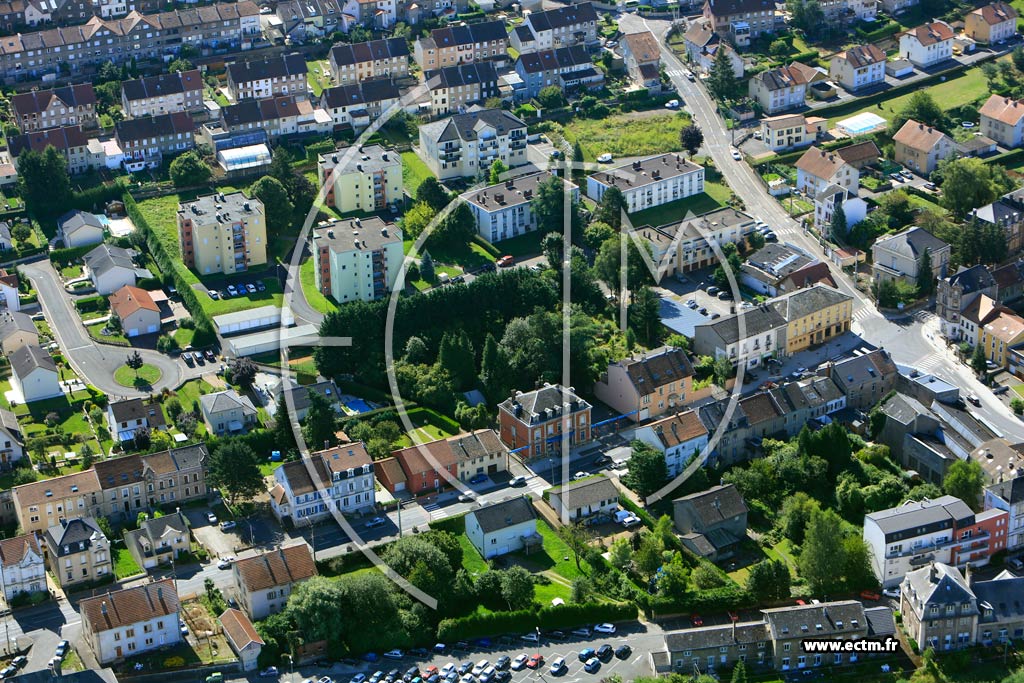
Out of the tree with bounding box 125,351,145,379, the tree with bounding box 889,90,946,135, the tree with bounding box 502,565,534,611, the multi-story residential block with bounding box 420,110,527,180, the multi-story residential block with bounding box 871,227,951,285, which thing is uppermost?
the multi-story residential block with bounding box 420,110,527,180

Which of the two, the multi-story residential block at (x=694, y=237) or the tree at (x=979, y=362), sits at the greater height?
the multi-story residential block at (x=694, y=237)

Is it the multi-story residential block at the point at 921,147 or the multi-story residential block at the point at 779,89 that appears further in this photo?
the multi-story residential block at the point at 779,89

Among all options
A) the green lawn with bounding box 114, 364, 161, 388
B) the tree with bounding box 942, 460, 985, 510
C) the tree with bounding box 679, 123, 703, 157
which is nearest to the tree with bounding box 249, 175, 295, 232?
the green lawn with bounding box 114, 364, 161, 388

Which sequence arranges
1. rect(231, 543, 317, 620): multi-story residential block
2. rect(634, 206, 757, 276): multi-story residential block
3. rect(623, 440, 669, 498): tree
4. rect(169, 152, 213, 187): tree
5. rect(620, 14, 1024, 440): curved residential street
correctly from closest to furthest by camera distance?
rect(231, 543, 317, 620): multi-story residential block
rect(623, 440, 669, 498): tree
rect(620, 14, 1024, 440): curved residential street
rect(634, 206, 757, 276): multi-story residential block
rect(169, 152, 213, 187): tree

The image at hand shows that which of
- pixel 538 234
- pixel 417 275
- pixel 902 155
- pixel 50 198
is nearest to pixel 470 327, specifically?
pixel 417 275

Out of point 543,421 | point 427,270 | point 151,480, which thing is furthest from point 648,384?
point 151,480

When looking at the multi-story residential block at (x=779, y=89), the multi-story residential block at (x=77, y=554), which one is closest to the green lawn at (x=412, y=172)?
the multi-story residential block at (x=779, y=89)

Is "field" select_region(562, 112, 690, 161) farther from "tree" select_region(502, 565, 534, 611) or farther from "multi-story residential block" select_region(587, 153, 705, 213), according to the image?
"tree" select_region(502, 565, 534, 611)

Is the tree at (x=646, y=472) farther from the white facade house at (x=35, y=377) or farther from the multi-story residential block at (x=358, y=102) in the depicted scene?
the multi-story residential block at (x=358, y=102)
